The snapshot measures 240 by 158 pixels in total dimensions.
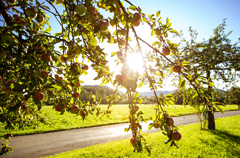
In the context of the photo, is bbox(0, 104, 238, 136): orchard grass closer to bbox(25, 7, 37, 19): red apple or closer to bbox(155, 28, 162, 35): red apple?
bbox(155, 28, 162, 35): red apple

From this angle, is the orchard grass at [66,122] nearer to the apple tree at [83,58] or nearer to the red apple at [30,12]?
the apple tree at [83,58]

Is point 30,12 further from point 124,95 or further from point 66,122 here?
point 66,122

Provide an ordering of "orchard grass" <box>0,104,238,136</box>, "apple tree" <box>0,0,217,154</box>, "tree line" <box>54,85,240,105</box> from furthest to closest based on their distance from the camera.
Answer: "orchard grass" <box>0,104,238,136</box>, "tree line" <box>54,85,240,105</box>, "apple tree" <box>0,0,217,154</box>

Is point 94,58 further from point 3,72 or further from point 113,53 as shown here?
point 3,72

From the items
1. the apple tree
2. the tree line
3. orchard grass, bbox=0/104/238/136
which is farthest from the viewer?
orchard grass, bbox=0/104/238/136

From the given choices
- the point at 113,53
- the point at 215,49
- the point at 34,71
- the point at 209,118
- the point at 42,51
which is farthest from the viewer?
the point at 209,118

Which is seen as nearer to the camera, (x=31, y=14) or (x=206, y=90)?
(x=206, y=90)

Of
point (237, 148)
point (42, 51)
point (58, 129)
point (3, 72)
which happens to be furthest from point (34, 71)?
point (58, 129)

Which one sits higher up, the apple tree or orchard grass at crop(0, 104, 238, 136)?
the apple tree

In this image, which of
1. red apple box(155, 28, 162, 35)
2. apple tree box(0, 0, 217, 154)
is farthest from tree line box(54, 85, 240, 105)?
red apple box(155, 28, 162, 35)

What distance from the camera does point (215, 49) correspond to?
8.41 metres

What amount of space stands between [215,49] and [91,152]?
9494mm

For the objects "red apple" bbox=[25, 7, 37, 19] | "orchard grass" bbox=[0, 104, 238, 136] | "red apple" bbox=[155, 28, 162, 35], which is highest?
"red apple" bbox=[25, 7, 37, 19]

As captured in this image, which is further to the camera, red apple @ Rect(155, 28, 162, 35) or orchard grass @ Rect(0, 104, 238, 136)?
orchard grass @ Rect(0, 104, 238, 136)
